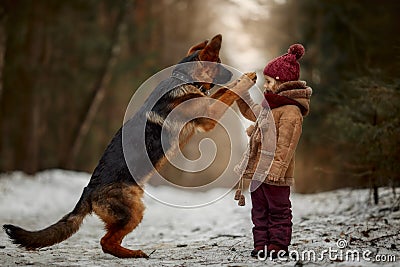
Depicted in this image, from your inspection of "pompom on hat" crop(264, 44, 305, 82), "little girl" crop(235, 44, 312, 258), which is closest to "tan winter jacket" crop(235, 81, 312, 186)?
"little girl" crop(235, 44, 312, 258)

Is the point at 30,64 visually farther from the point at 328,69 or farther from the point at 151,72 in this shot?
the point at 328,69

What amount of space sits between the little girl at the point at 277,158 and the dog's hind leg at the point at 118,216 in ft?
4.31

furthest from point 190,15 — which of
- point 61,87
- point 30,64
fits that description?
point 30,64

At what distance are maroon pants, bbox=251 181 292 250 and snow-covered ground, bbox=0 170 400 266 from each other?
0.83 ft

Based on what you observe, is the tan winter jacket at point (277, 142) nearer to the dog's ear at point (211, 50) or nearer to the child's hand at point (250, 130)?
the child's hand at point (250, 130)

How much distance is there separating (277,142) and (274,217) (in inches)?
33.2

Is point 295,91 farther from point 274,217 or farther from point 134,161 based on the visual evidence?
point 134,161

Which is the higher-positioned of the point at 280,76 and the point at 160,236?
the point at 280,76

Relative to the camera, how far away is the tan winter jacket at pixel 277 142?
534 cm

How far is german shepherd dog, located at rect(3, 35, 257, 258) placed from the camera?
227 inches

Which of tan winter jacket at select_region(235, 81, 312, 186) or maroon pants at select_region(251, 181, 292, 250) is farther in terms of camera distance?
maroon pants at select_region(251, 181, 292, 250)

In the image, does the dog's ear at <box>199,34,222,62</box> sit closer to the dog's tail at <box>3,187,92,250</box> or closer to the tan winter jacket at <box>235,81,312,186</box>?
the tan winter jacket at <box>235,81,312,186</box>

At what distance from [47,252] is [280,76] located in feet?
11.8

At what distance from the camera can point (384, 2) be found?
1780 cm
